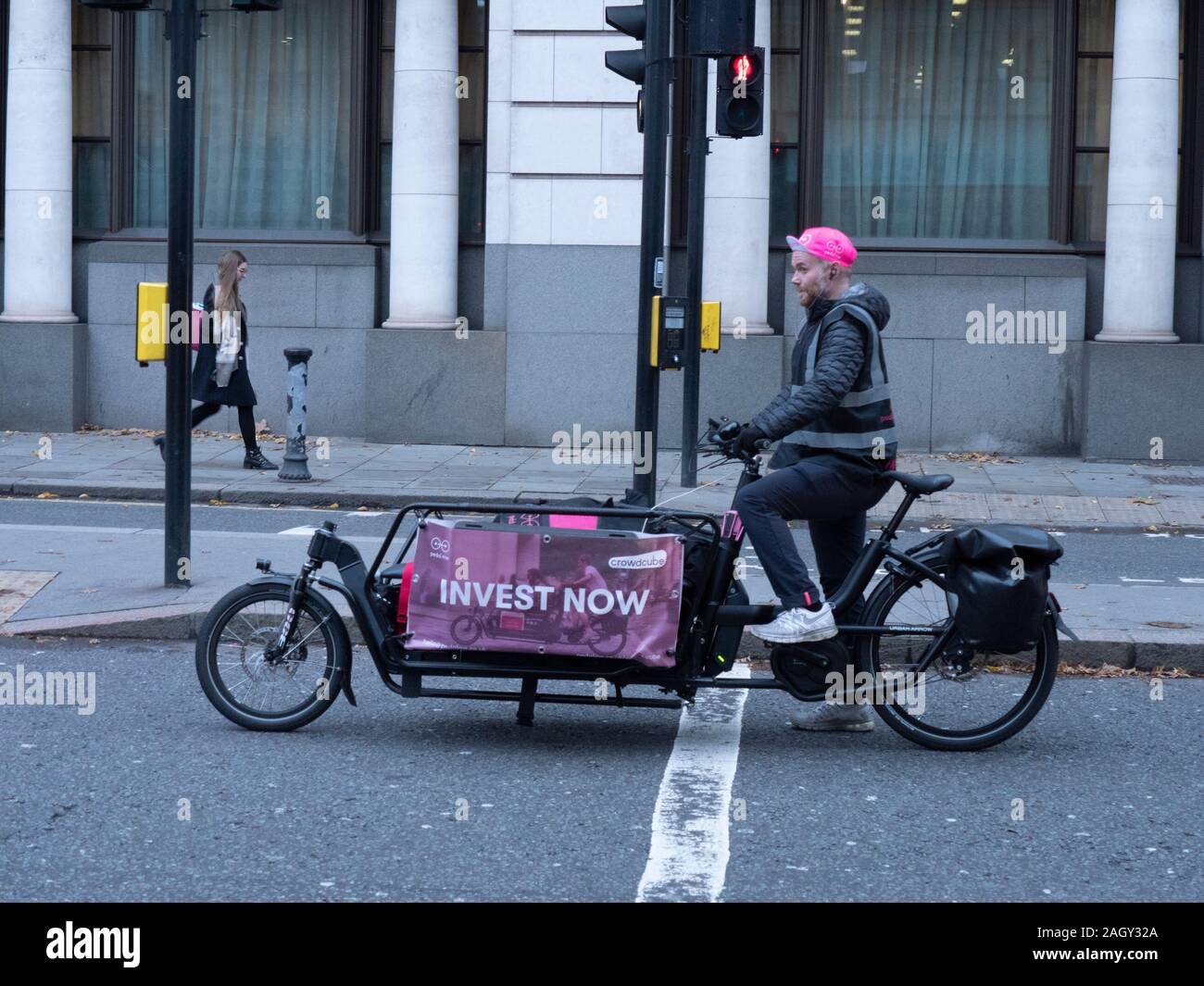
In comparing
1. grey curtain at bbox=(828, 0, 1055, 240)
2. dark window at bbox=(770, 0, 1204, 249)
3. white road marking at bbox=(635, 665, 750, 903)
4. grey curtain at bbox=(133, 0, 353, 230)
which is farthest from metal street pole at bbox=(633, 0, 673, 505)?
grey curtain at bbox=(133, 0, 353, 230)

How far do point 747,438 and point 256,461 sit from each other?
923 centimetres

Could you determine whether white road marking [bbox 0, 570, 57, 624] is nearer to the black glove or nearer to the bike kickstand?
the bike kickstand

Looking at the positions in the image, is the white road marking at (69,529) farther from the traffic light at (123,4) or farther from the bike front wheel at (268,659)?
the bike front wheel at (268,659)

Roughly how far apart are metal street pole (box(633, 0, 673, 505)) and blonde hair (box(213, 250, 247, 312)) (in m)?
4.64

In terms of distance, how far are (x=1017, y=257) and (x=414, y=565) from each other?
466 inches

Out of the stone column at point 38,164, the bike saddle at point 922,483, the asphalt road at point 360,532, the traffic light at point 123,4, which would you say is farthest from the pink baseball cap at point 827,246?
the stone column at point 38,164

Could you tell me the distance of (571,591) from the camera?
245 inches

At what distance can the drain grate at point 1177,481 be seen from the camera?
49.1ft

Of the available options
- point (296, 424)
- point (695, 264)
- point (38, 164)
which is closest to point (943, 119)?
point (695, 264)

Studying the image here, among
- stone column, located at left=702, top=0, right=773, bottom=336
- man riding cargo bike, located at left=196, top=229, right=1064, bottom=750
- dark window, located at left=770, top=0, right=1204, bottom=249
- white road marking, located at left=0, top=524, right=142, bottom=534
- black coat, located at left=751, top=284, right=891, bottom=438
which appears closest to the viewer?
man riding cargo bike, located at left=196, top=229, right=1064, bottom=750

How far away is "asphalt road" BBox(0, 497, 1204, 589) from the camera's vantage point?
1058cm

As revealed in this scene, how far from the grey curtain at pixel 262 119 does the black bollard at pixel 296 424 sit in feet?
13.4

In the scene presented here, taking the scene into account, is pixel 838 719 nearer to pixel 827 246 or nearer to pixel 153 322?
pixel 827 246
